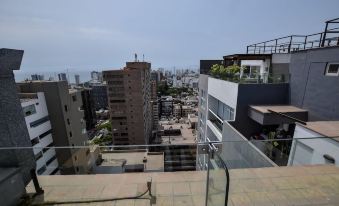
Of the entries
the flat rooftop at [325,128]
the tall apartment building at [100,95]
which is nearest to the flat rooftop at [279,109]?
the flat rooftop at [325,128]

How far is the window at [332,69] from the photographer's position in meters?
5.78

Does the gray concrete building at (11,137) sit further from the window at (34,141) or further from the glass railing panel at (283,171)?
the window at (34,141)

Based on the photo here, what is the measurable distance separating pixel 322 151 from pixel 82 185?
4.85m

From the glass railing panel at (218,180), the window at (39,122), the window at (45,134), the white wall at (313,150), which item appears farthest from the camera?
the window at (45,134)

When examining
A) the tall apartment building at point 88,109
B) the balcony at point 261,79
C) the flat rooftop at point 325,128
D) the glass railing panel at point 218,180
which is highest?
the balcony at point 261,79

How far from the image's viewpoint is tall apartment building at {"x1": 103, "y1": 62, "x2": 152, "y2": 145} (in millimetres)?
35219

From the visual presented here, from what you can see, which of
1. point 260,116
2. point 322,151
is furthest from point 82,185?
point 260,116

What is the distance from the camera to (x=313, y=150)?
3.98 m

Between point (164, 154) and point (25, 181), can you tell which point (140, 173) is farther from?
point (25, 181)

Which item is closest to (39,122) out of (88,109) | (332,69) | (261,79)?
(261,79)

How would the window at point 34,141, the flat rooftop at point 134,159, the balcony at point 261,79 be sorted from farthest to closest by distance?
the window at point 34,141, the balcony at point 261,79, the flat rooftop at point 134,159

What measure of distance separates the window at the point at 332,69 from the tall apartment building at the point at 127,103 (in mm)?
31301

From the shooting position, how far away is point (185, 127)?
179 ft

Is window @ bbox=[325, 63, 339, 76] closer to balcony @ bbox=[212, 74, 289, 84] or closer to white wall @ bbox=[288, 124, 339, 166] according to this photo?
balcony @ bbox=[212, 74, 289, 84]
